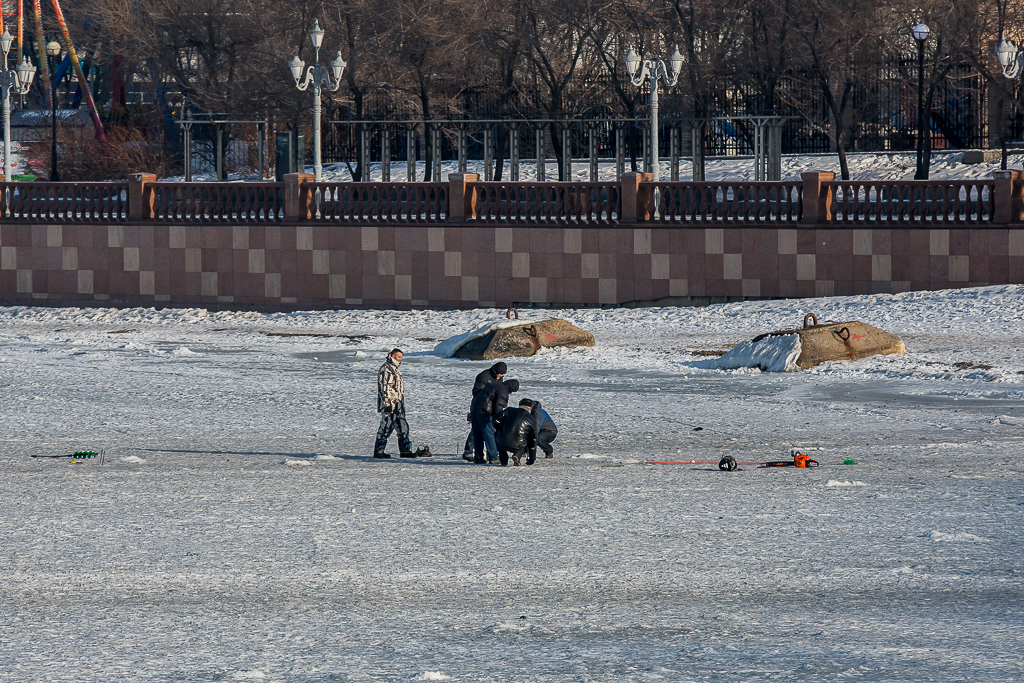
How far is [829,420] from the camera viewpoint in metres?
14.3

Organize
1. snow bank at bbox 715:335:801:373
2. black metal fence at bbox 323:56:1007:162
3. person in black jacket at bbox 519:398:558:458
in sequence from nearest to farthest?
1. person in black jacket at bbox 519:398:558:458
2. snow bank at bbox 715:335:801:373
3. black metal fence at bbox 323:56:1007:162

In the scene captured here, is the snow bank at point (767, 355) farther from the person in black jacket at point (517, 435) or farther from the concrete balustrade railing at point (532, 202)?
the concrete balustrade railing at point (532, 202)

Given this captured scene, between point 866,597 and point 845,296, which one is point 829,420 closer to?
point 866,597

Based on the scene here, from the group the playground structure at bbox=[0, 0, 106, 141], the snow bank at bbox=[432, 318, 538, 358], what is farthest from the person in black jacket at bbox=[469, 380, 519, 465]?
the playground structure at bbox=[0, 0, 106, 141]

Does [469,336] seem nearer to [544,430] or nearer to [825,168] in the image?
[544,430]

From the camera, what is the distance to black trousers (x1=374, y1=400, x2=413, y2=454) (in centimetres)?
1234

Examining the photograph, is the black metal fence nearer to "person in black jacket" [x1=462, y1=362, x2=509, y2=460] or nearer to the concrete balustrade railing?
the concrete balustrade railing

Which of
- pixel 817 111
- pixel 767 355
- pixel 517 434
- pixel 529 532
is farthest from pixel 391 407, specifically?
pixel 817 111

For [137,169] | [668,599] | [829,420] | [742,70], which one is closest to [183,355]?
[829,420]

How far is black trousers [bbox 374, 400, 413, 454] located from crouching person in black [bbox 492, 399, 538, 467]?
98 centimetres

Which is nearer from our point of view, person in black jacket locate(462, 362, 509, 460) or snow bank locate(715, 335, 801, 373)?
person in black jacket locate(462, 362, 509, 460)

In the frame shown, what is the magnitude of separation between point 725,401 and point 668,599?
28.3ft

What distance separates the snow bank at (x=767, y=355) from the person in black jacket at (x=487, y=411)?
23.5 feet

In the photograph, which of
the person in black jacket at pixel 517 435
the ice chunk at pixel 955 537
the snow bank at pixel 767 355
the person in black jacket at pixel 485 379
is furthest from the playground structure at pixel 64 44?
the ice chunk at pixel 955 537
